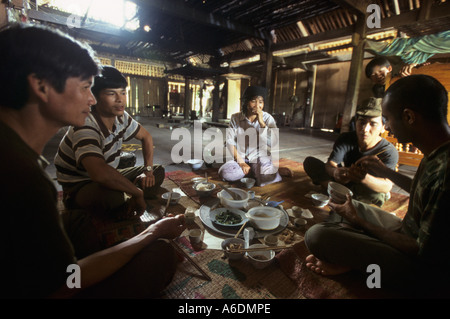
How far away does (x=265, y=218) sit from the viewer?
7.83 ft

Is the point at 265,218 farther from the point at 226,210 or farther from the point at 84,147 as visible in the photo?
the point at 84,147

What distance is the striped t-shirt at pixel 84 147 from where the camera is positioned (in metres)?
2.37

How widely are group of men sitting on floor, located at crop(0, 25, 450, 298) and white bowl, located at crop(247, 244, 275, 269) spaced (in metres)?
0.40

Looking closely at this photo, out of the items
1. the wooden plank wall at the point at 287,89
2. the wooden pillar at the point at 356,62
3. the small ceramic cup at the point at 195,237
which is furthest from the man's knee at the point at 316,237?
the wooden plank wall at the point at 287,89

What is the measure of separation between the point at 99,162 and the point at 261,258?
1983 mm

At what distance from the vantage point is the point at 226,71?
1351 cm

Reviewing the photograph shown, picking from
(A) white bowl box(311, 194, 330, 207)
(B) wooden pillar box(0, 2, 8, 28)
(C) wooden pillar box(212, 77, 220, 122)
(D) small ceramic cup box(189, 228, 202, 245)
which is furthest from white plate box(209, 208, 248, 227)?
(C) wooden pillar box(212, 77, 220, 122)

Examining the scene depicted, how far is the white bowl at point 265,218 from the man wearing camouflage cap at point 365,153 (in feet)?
4.26

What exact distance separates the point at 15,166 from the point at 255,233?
2134mm

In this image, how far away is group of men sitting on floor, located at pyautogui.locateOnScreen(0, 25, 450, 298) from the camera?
2.95 ft

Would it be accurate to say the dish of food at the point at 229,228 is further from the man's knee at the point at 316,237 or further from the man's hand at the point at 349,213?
the man's hand at the point at 349,213

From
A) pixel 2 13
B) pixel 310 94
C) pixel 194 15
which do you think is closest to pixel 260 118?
pixel 194 15

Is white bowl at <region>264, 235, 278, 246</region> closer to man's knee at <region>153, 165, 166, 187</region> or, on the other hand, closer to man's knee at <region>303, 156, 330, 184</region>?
man's knee at <region>153, 165, 166, 187</region>
